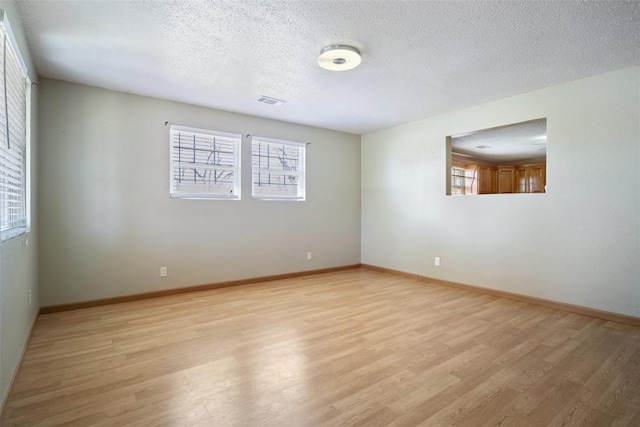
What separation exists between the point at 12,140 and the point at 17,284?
3.29ft

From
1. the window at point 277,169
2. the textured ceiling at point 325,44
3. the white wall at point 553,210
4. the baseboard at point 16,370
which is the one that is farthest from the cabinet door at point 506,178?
the baseboard at point 16,370

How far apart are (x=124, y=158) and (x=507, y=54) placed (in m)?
4.19

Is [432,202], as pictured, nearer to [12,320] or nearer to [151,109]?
[151,109]

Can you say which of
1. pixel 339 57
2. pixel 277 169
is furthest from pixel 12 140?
pixel 277 169

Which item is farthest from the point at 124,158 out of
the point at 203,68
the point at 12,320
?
the point at 12,320

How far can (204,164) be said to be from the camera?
4.34 meters

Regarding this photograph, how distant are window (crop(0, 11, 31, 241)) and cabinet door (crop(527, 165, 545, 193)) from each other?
8.88 m

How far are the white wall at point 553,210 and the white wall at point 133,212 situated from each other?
2.02 meters

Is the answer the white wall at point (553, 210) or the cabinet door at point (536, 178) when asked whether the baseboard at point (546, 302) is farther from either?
the cabinet door at point (536, 178)

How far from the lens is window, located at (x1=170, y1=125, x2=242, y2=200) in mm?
4148

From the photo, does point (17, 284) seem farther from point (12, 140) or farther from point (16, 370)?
point (12, 140)

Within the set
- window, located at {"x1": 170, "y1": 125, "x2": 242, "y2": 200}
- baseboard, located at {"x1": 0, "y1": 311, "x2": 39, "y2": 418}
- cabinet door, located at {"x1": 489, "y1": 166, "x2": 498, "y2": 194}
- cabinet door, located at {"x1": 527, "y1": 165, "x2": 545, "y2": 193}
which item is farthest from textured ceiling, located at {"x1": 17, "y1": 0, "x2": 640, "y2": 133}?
cabinet door, located at {"x1": 527, "y1": 165, "x2": 545, "y2": 193}

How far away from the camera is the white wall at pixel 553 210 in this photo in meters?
3.10

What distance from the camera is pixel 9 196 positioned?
2158 mm
